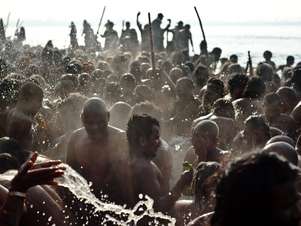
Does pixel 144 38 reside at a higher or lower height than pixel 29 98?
higher

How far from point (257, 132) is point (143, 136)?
1.11 meters

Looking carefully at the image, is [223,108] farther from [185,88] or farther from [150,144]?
[185,88]

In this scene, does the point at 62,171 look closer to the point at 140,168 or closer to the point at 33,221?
the point at 33,221

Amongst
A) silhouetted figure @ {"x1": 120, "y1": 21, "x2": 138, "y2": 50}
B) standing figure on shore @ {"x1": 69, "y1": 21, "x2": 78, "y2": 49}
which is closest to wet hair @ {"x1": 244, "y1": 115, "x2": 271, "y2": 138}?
silhouetted figure @ {"x1": 120, "y1": 21, "x2": 138, "y2": 50}

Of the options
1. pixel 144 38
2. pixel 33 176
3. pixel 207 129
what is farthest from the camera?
pixel 144 38

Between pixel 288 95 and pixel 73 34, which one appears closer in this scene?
pixel 288 95

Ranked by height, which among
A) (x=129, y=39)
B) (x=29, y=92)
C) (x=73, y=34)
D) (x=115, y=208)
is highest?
(x=73, y=34)

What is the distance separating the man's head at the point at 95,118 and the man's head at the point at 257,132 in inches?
50.0

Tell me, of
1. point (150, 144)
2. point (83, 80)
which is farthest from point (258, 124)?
point (83, 80)

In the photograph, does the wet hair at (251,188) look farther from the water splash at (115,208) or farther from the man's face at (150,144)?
the man's face at (150,144)

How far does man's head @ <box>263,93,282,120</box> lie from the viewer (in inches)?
254

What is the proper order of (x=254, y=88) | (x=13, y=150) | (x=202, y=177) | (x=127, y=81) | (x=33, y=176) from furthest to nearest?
(x=127, y=81), (x=254, y=88), (x=13, y=150), (x=202, y=177), (x=33, y=176)

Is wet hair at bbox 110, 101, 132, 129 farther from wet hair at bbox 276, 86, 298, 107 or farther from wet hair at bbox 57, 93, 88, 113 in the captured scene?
wet hair at bbox 276, 86, 298, 107

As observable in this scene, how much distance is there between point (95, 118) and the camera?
212 inches
